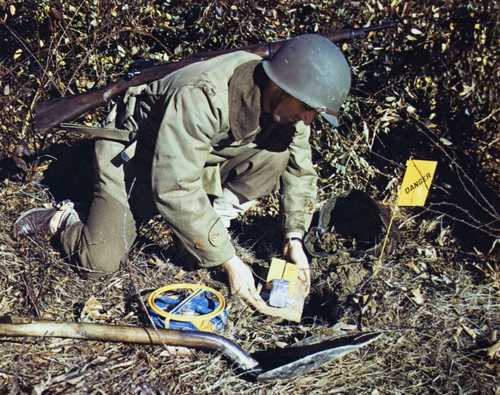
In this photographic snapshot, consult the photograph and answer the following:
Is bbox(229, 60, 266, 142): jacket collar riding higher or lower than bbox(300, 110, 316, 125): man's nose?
higher

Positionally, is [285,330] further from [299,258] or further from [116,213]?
[116,213]

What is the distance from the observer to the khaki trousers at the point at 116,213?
3.79m

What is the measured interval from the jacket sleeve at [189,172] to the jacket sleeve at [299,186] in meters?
0.65

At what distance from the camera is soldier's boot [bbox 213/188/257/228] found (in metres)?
4.23

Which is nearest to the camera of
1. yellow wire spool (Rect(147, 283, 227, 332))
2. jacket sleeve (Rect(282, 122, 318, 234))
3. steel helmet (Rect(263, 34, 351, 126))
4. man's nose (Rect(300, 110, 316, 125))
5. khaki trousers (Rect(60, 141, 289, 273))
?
yellow wire spool (Rect(147, 283, 227, 332))

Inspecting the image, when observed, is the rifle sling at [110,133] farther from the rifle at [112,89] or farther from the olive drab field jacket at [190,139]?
the rifle at [112,89]

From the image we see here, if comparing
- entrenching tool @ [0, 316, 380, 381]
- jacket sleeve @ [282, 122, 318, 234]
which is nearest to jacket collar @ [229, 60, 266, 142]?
jacket sleeve @ [282, 122, 318, 234]

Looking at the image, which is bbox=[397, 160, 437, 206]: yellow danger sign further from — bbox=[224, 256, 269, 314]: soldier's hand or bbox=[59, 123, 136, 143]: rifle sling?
bbox=[59, 123, 136, 143]: rifle sling

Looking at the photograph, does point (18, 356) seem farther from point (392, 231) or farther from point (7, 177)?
point (392, 231)

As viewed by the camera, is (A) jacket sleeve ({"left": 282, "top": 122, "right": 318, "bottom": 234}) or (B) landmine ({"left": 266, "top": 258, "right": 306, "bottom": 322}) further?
(A) jacket sleeve ({"left": 282, "top": 122, "right": 318, "bottom": 234})

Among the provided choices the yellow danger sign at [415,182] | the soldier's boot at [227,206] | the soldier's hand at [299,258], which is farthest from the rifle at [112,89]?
the soldier's hand at [299,258]

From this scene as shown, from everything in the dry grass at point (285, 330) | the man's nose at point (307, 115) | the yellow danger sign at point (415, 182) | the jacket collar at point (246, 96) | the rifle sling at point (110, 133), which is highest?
the jacket collar at point (246, 96)

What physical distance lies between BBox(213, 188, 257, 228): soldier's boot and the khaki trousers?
25 cm

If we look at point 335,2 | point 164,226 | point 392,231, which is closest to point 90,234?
point 164,226
